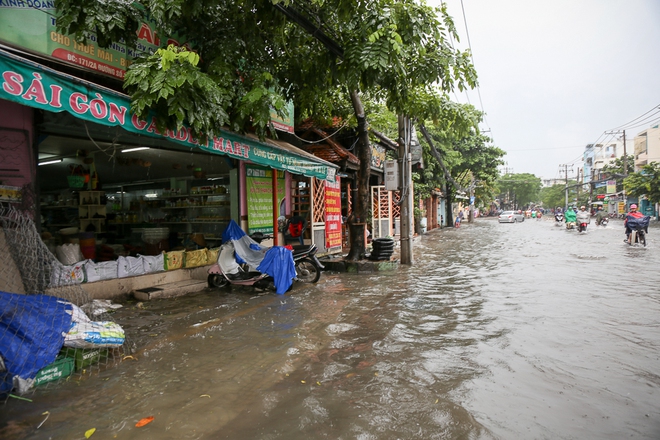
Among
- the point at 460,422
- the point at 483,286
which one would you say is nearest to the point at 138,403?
the point at 460,422

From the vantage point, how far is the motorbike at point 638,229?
47.8 feet

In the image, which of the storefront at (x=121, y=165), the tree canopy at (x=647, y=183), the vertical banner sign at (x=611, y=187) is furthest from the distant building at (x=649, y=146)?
the storefront at (x=121, y=165)

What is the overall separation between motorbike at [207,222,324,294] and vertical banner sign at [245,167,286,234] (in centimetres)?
116

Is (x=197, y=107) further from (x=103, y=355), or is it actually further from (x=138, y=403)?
(x=138, y=403)

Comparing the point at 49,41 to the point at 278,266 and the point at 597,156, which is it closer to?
the point at 278,266

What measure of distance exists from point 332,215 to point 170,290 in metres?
6.84

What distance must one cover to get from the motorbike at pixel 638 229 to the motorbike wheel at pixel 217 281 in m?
15.3

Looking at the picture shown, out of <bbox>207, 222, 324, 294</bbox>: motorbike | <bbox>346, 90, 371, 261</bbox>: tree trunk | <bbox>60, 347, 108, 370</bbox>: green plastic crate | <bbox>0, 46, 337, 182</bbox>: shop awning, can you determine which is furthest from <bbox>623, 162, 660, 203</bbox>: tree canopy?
<bbox>60, 347, 108, 370</bbox>: green plastic crate

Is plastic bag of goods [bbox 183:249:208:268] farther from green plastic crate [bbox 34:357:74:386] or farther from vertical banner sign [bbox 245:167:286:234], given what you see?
green plastic crate [bbox 34:357:74:386]

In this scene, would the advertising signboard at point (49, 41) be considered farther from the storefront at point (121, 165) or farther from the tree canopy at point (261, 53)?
the storefront at point (121, 165)

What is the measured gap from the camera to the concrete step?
6.80 meters

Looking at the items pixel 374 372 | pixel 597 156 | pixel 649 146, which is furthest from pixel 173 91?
pixel 597 156

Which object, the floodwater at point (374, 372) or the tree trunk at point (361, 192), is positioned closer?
the floodwater at point (374, 372)

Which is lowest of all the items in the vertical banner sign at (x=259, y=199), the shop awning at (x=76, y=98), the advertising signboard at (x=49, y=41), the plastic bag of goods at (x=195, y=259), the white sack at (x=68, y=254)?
the plastic bag of goods at (x=195, y=259)
